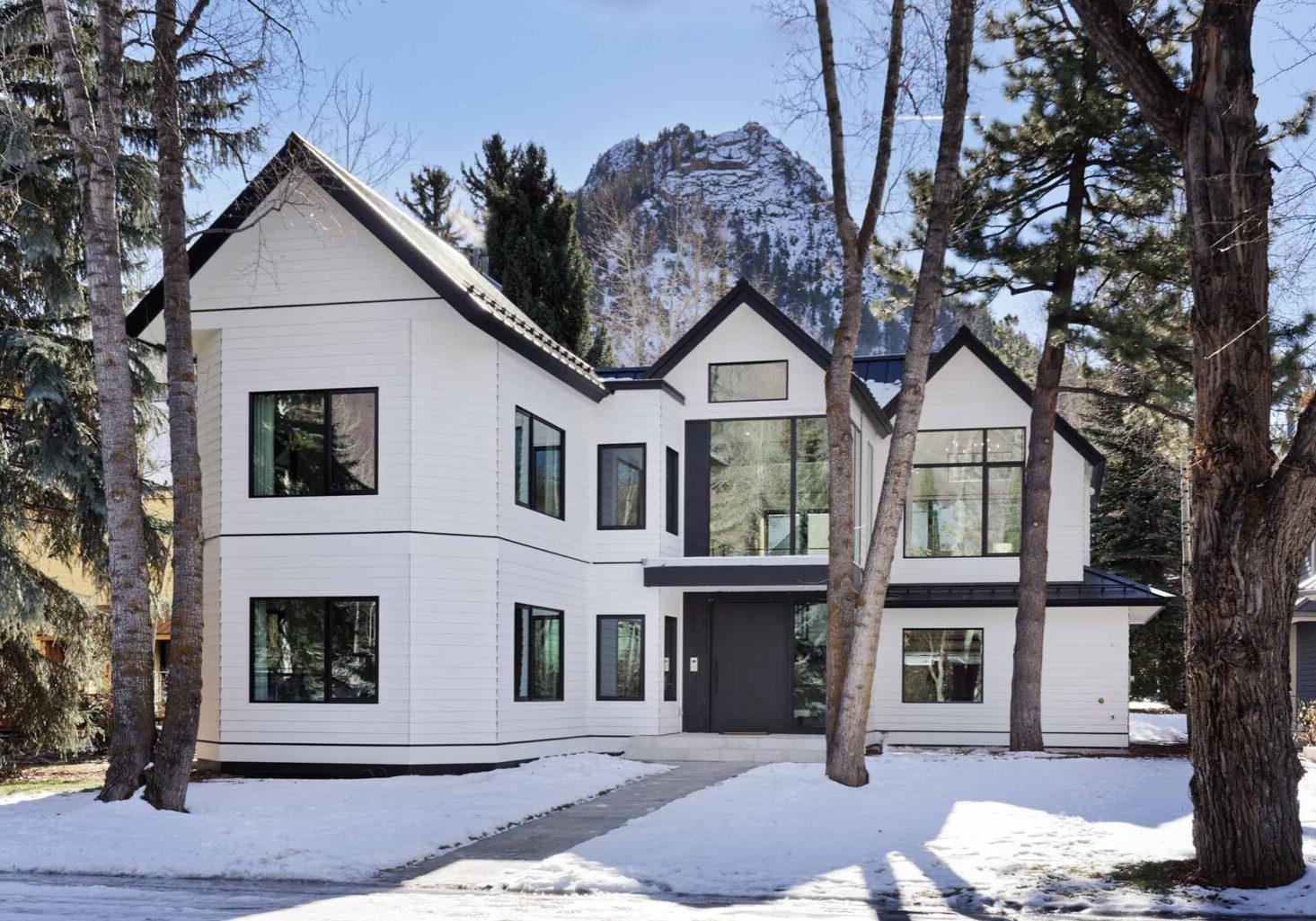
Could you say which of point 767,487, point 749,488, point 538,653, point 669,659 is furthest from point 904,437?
point 669,659

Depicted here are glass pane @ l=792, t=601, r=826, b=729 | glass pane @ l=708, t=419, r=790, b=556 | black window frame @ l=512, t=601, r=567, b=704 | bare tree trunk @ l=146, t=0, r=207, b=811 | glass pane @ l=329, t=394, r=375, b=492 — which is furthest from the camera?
glass pane @ l=792, t=601, r=826, b=729

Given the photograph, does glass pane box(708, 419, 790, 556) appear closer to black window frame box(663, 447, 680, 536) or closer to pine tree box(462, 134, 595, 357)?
black window frame box(663, 447, 680, 536)

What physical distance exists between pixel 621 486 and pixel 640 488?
33cm

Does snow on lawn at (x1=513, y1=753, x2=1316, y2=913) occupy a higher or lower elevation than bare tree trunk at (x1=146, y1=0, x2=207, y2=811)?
lower

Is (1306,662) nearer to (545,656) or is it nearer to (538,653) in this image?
(545,656)

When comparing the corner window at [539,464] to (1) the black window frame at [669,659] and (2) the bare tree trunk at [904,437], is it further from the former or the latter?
(2) the bare tree trunk at [904,437]

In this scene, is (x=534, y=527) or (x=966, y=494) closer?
(x=534, y=527)

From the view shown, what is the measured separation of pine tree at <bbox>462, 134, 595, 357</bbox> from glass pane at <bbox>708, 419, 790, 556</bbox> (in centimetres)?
1049

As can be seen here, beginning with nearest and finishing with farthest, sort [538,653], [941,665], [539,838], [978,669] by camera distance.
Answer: [539,838], [538,653], [978,669], [941,665]

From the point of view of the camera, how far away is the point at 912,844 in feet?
33.6

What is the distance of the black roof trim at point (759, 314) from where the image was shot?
20.7m

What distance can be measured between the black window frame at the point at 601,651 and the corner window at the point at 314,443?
5127mm

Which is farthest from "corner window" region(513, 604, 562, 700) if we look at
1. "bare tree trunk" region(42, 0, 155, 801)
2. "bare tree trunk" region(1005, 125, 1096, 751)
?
"bare tree trunk" region(1005, 125, 1096, 751)

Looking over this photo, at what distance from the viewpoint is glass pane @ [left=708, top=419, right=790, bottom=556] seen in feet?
68.3
